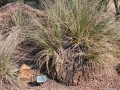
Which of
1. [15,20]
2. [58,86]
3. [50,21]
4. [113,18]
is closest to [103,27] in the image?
[113,18]

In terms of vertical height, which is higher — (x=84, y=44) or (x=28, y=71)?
(x=84, y=44)

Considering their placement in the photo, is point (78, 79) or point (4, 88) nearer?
point (4, 88)

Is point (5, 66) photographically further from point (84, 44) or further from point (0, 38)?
point (84, 44)

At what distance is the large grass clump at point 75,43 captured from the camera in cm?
414

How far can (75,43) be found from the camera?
4312 millimetres

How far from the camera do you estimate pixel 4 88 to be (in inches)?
154

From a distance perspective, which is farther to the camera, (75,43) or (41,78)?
(75,43)

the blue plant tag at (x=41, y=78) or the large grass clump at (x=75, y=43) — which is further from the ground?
the large grass clump at (x=75, y=43)

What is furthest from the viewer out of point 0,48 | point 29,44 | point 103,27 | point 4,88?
point 29,44

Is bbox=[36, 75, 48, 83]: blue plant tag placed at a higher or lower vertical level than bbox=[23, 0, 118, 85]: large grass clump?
lower

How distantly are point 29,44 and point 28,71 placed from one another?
25.1 inches

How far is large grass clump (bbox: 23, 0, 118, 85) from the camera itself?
414cm

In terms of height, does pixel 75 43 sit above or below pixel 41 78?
above

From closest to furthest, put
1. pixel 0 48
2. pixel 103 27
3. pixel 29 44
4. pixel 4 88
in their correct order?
pixel 4 88
pixel 0 48
pixel 103 27
pixel 29 44
